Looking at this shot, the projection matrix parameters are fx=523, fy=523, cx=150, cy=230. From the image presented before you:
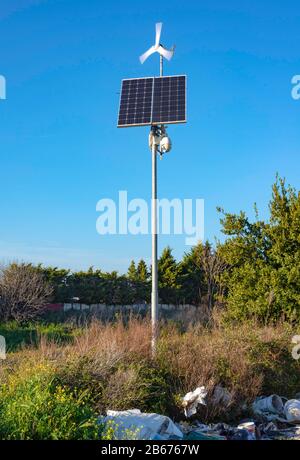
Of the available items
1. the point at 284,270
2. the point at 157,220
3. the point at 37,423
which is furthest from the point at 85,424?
the point at 284,270

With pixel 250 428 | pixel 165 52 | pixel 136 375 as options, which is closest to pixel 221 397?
pixel 250 428

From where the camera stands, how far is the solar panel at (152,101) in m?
10.1

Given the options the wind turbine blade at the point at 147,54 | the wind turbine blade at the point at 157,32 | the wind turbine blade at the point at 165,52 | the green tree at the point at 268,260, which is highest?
the wind turbine blade at the point at 157,32

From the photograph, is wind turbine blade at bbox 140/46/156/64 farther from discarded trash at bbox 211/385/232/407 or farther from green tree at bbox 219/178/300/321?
discarded trash at bbox 211/385/232/407

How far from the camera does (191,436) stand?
231 inches

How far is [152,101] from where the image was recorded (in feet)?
34.6

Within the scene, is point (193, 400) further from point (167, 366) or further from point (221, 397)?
point (167, 366)

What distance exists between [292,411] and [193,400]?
4.84 feet

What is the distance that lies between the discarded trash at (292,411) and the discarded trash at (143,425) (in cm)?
218

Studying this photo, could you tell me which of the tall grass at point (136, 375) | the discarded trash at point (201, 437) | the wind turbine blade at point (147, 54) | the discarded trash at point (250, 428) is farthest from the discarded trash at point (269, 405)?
the wind turbine blade at point (147, 54)

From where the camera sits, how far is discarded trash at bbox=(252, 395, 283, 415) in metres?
7.44

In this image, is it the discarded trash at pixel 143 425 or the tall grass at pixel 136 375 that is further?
the discarded trash at pixel 143 425

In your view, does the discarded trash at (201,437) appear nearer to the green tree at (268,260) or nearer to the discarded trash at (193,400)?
the discarded trash at (193,400)

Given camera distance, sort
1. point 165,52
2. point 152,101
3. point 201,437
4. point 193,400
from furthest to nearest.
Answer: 1. point 165,52
2. point 152,101
3. point 193,400
4. point 201,437
